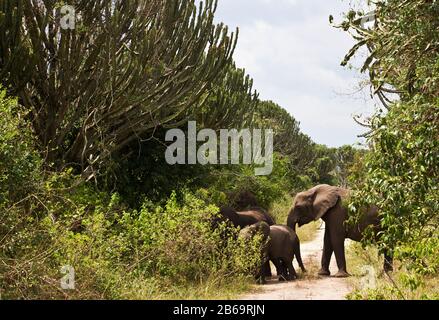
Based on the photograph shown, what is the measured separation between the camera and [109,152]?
11.1 metres

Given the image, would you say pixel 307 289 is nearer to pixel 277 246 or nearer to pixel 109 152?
pixel 277 246

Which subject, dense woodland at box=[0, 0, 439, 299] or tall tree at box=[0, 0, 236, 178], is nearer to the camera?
dense woodland at box=[0, 0, 439, 299]

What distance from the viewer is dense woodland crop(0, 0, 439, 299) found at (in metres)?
6.62

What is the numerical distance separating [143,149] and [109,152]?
2.26 metres

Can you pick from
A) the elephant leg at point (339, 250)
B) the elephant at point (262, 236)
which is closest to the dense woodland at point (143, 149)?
the elephant at point (262, 236)

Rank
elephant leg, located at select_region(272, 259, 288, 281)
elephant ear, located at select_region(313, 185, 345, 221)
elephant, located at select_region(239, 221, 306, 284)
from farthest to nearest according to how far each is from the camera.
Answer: elephant ear, located at select_region(313, 185, 345, 221) < elephant leg, located at select_region(272, 259, 288, 281) < elephant, located at select_region(239, 221, 306, 284)

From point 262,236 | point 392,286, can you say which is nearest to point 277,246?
point 262,236

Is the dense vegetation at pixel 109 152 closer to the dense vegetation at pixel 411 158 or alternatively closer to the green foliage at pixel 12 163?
the green foliage at pixel 12 163

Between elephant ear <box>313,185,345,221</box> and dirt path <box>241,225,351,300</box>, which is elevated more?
elephant ear <box>313,185,345,221</box>

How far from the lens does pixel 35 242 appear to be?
6812 mm

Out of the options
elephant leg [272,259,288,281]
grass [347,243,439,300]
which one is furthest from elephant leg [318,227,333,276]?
grass [347,243,439,300]

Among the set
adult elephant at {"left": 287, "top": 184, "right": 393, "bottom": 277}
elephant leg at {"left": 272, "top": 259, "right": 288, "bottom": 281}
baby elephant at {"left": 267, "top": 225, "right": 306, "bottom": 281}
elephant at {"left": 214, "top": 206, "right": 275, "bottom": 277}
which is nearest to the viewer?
baby elephant at {"left": 267, "top": 225, "right": 306, "bottom": 281}

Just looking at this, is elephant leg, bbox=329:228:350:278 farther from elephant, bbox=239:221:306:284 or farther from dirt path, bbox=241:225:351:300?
elephant, bbox=239:221:306:284
